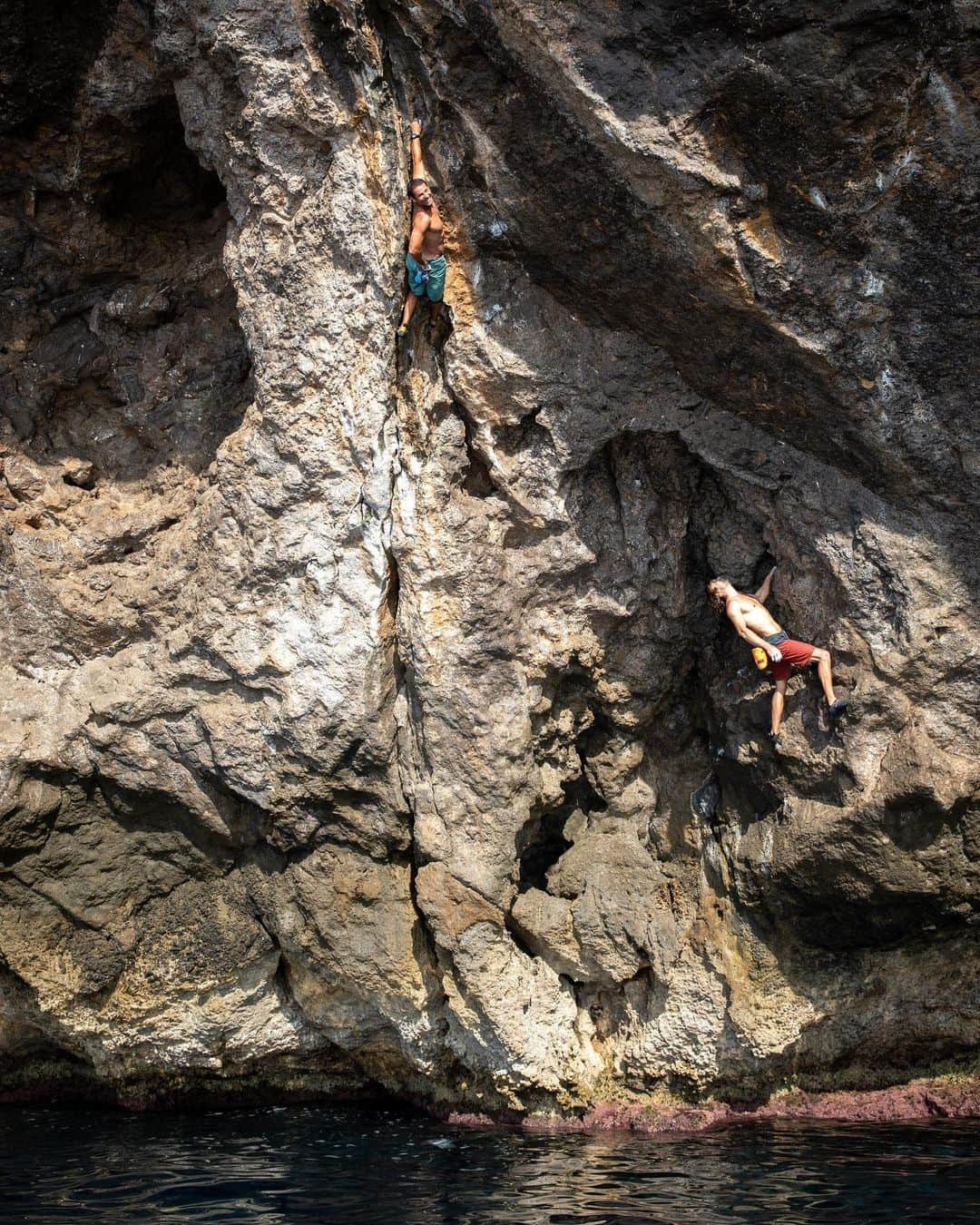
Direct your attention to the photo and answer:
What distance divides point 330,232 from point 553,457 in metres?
2.49

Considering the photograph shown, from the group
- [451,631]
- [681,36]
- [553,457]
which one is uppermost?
[681,36]

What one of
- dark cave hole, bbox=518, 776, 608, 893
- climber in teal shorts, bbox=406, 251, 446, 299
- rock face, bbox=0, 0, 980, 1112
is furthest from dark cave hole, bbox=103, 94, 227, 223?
dark cave hole, bbox=518, 776, 608, 893

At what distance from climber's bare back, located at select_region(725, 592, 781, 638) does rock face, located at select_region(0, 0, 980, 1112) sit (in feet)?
0.99

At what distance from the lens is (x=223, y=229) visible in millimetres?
10859

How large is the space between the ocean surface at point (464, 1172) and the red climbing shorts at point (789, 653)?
3606 mm

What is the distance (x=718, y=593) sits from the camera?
949 cm

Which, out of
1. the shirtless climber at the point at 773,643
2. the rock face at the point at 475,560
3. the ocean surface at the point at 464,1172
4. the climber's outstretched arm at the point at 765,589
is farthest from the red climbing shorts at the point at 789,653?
the ocean surface at the point at 464,1172

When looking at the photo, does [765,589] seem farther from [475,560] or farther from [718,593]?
[475,560]

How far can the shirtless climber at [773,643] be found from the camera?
914 centimetres

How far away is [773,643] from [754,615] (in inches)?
11.1

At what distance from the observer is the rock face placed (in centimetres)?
848

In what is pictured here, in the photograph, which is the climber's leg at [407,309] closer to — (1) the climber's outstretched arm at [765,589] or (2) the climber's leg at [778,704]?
(1) the climber's outstretched arm at [765,589]

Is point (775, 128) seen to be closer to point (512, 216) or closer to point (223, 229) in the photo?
point (512, 216)

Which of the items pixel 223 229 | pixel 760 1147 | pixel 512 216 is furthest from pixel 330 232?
pixel 760 1147
